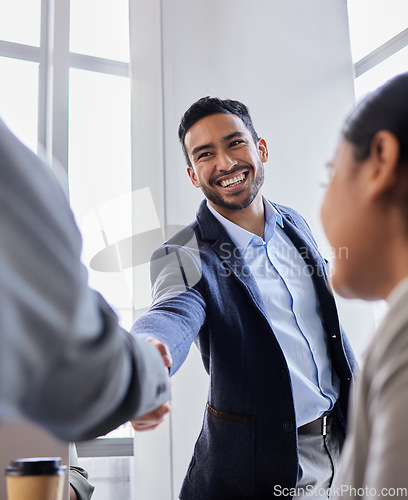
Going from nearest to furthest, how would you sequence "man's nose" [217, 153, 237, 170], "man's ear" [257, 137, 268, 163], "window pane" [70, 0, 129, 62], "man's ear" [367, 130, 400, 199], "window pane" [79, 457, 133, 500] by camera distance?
"man's ear" [367, 130, 400, 199] < "man's nose" [217, 153, 237, 170] < "man's ear" [257, 137, 268, 163] < "window pane" [79, 457, 133, 500] < "window pane" [70, 0, 129, 62]

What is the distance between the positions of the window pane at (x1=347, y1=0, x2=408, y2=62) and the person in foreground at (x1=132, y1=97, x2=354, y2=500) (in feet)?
6.98

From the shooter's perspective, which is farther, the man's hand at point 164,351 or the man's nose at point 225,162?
the man's nose at point 225,162

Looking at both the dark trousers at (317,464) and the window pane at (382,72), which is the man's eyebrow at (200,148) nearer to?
the dark trousers at (317,464)

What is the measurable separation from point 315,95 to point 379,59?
49 cm

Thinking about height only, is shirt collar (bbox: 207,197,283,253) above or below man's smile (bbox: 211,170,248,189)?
below

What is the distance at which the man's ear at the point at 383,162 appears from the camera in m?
0.71

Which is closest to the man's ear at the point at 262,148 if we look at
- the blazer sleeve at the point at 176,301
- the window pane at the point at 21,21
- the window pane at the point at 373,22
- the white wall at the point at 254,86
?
the blazer sleeve at the point at 176,301

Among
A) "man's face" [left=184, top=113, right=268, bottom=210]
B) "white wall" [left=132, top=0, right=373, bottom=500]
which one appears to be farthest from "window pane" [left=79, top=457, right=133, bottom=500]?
"man's face" [left=184, top=113, right=268, bottom=210]

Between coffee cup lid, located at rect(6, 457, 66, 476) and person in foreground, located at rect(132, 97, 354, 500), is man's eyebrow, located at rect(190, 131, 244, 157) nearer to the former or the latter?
person in foreground, located at rect(132, 97, 354, 500)

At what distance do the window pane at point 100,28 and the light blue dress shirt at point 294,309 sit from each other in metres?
2.03

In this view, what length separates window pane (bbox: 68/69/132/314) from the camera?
3.16 metres

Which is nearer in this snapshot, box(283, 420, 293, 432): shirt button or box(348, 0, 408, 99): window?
box(283, 420, 293, 432): shirt button

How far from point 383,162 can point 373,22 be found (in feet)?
10.9

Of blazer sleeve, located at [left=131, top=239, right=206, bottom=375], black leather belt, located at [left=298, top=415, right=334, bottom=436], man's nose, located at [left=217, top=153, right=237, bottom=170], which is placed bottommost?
black leather belt, located at [left=298, top=415, right=334, bottom=436]
